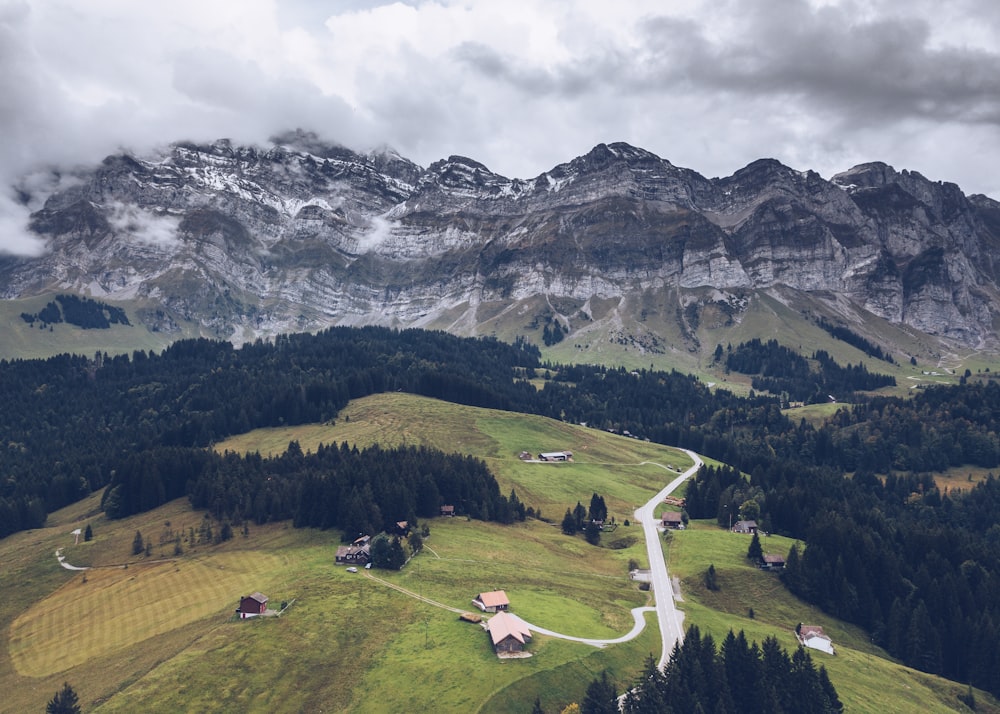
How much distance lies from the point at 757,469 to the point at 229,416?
14893cm

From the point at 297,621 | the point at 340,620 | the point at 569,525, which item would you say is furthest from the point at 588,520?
the point at 297,621

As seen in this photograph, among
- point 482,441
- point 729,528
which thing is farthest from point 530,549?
point 482,441

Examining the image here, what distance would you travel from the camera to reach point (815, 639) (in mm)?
86438

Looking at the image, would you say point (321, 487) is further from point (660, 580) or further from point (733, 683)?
point (733, 683)

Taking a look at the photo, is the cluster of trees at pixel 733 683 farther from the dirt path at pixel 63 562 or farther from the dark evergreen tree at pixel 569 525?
the dirt path at pixel 63 562

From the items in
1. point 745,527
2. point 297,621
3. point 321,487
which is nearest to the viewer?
point 297,621

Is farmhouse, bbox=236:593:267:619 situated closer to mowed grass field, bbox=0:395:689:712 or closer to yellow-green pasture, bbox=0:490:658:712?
mowed grass field, bbox=0:395:689:712

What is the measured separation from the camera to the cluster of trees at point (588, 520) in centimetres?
12619

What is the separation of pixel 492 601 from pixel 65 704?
45.3 metres

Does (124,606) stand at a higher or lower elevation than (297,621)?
lower

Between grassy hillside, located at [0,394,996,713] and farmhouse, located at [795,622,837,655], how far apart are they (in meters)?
1.71

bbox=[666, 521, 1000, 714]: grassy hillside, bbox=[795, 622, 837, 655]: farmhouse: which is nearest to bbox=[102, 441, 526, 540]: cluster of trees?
bbox=[666, 521, 1000, 714]: grassy hillside

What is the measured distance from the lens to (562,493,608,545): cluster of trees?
126 meters

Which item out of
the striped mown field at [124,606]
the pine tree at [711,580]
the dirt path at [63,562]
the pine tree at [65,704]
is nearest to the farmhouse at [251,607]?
the striped mown field at [124,606]
